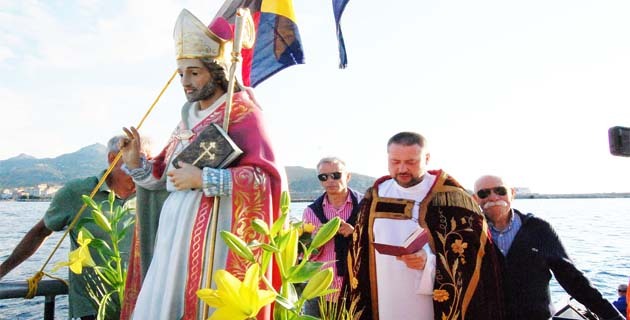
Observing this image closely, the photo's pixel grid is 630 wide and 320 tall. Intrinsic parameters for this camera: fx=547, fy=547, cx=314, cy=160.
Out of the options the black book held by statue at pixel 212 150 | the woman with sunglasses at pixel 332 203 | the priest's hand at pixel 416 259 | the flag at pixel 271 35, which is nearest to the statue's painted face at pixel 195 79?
the black book held by statue at pixel 212 150

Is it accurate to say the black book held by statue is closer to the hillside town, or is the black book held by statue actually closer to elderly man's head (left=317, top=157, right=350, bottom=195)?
elderly man's head (left=317, top=157, right=350, bottom=195)

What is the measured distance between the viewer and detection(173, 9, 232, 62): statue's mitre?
2.60m

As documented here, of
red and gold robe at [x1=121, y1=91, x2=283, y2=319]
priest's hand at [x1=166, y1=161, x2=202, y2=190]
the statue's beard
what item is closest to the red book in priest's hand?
red and gold robe at [x1=121, y1=91, x2=283, y2=319]

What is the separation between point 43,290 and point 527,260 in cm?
311

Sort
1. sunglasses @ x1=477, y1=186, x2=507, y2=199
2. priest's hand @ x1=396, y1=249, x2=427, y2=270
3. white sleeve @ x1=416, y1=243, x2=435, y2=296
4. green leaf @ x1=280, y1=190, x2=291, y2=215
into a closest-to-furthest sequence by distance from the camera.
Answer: green leaf @ x1=280, y1=190, x2=291, y2=215
priest's hand @ x1=396, y1=249, x2=427, y2=270
white sleeve @ x1=416, y1=243, x2=435, y2=296
sunglasses @ x1=477, y1=186, x2=507, y2=199

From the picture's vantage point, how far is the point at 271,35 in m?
3.63

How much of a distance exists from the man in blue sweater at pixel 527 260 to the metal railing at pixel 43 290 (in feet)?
9.23

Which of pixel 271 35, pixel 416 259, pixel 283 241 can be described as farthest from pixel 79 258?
pixel 271 35

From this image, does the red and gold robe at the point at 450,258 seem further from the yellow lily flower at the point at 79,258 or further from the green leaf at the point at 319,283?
the green leaf at the point at 319,283

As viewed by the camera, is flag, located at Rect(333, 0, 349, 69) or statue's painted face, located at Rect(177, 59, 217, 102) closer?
statue's painted face, located at Rect(177, 59, 217, 102)

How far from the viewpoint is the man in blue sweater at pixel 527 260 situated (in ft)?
11.8

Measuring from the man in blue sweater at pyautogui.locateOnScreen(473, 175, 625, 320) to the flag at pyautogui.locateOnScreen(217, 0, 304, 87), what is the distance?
161 centimetres

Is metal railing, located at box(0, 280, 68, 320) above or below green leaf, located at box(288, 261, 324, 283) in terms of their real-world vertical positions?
below

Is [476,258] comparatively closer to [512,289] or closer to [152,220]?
[512,289]
